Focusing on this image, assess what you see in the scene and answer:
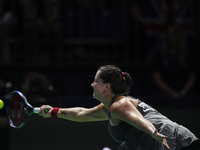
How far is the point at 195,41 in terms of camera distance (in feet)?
19.7

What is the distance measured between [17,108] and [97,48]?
11.7 ft

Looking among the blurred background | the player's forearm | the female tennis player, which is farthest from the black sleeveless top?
the blurred background

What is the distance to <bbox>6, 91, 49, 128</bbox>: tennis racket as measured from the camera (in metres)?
3.28

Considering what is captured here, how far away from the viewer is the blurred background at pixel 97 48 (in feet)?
17.8

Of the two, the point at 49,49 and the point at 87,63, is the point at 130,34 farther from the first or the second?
the point at 49,49

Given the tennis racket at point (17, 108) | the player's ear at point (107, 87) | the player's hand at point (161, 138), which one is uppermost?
the player's ear at point (107, 87)

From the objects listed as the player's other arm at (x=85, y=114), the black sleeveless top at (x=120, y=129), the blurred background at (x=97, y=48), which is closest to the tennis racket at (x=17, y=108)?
the player's other arm at (x=85, y=114)

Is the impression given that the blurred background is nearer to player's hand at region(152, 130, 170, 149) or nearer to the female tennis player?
the female tennis player

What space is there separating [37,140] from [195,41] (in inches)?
135

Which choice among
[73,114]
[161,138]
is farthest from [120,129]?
[73,114]

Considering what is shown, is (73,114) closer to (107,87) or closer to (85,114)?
(85,114)

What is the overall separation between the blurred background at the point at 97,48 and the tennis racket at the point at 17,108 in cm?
139

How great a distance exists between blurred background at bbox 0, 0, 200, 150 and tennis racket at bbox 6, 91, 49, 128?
1391 millimetres

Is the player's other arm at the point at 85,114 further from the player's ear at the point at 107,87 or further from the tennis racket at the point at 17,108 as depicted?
the player's ear at the point at 107,87
